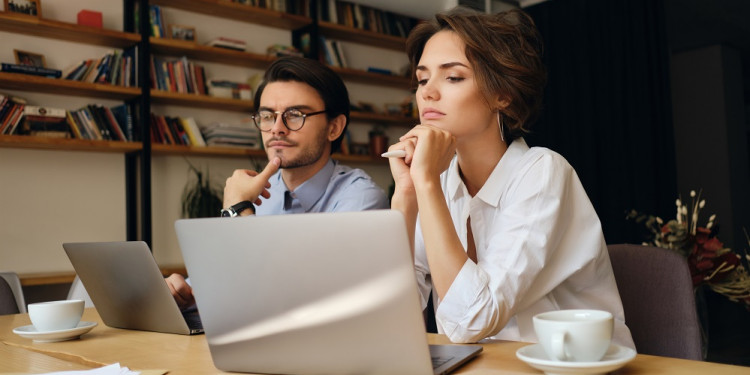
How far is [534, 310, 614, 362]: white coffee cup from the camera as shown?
2.43 feet

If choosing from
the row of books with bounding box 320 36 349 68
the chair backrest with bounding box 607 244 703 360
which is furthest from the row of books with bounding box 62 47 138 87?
the chair backrest with bounding box 607 244 703 360

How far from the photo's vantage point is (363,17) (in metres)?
4.87

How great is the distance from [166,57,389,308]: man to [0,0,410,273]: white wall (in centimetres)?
206

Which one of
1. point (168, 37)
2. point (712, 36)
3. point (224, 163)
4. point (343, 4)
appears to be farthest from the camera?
point (712, 36)

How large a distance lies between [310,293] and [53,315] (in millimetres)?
679

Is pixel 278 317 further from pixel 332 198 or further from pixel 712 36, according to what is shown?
pixel 712 36

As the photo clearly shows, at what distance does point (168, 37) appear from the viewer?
3.92 m

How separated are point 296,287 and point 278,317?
0.18 feet

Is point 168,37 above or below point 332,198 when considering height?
above

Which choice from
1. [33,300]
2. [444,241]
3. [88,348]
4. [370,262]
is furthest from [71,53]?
[370,262]

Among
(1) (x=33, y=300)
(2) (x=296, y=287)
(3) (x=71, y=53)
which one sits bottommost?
(1) (x=33, y=300)

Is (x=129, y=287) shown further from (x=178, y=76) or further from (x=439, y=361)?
(x=178, y=76)

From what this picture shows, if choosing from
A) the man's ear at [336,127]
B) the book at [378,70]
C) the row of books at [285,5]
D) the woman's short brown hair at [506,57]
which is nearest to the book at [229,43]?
the row of books at [285,5]

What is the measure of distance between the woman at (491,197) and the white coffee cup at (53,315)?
643mm
